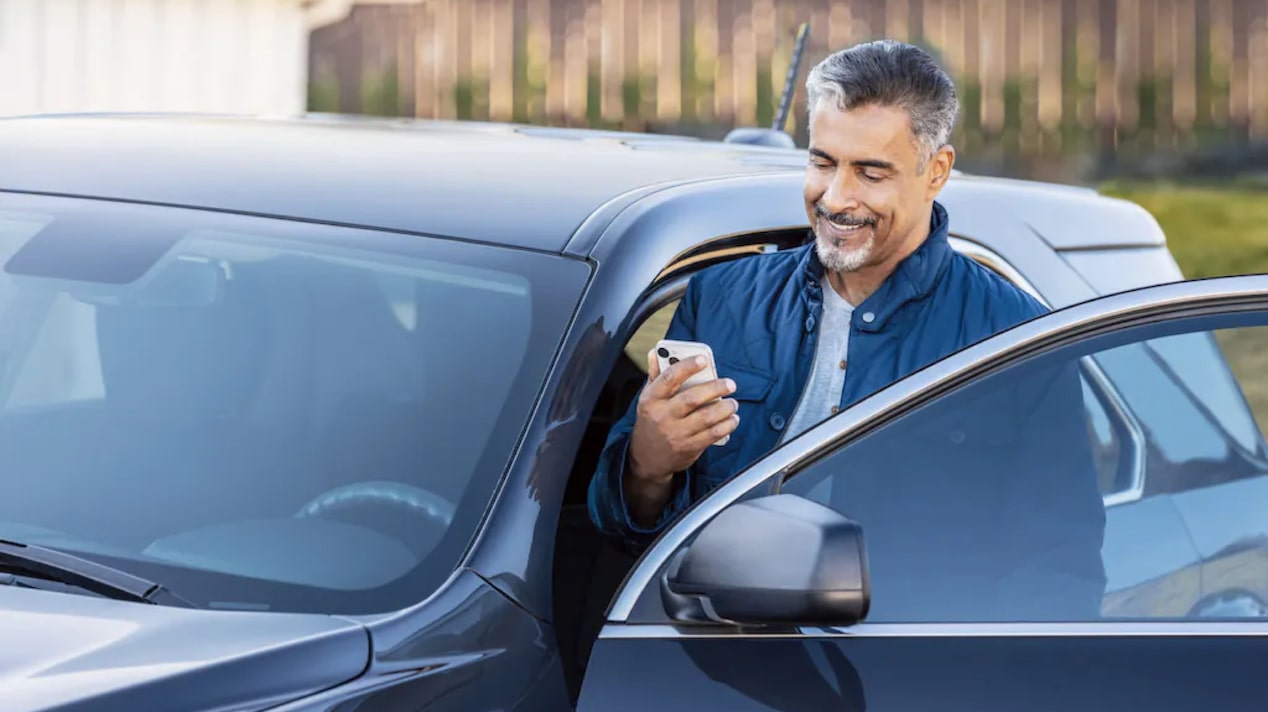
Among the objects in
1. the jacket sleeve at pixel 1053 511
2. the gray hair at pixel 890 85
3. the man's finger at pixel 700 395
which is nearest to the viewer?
the jacket sleeve at pixel 1053 511

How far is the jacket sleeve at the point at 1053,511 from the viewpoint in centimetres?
238

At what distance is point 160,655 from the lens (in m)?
2.16

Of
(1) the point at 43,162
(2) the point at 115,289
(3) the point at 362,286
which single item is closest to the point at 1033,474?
(3) the point at 362,286

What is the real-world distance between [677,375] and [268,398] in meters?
0.59

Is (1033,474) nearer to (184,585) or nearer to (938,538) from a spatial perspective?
(938,538)

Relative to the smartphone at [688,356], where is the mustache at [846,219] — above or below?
above

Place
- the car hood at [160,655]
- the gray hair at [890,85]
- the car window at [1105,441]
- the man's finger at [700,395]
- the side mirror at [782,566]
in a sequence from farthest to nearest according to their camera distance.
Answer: the gray hair at [890,85]
the man's finger at [700,395]
the car window at [1105,441]
the side mirror at [782,566]
the car hood at [160,655]

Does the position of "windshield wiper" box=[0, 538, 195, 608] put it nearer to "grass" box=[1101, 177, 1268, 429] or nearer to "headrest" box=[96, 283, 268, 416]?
"headrest" box=[96, 283, 268, 416]

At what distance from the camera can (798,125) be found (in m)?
15.0

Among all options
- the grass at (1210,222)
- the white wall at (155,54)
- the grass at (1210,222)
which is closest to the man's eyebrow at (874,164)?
the white wall at (155,54)

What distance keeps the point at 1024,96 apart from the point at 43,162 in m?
12.3

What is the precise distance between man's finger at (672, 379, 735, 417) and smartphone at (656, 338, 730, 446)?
0.4 inches

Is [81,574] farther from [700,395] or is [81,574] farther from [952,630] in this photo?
[952,630]

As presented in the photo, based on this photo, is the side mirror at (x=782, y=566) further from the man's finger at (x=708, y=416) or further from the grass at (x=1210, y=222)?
the grass at (x=1210, y=222)
